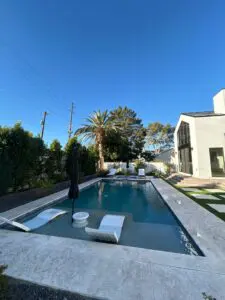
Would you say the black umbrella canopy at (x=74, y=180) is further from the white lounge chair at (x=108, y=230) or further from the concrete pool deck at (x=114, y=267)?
the concrete pool deck at (x=114, y=267)

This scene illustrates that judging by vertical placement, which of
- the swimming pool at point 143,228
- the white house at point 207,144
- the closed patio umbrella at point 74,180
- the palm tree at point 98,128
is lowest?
the swimming pool at point 143,228

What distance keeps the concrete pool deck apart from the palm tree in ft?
56.6

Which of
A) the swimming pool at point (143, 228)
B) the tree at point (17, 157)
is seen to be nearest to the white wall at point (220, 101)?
the swimming pool at point (143, 228)

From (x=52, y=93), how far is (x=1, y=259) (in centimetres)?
1835

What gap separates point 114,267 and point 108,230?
144 cm

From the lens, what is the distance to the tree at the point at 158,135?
1377 inches

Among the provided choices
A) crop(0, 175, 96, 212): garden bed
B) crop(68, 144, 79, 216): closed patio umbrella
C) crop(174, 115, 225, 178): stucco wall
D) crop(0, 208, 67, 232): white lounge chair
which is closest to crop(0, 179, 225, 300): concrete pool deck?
crop(0, 208, 67, 232): white lounge chair

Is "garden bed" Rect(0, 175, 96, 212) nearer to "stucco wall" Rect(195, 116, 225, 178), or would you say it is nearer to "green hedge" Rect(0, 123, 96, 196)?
"green hedge" Rect(0, 123, 96, 196)

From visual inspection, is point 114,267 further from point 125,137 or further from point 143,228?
point 125,137

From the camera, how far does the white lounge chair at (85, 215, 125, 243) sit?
3.63m

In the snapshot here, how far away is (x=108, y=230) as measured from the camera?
14.2 ft

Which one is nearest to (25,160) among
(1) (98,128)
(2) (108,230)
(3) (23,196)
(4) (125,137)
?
(3) (23,196)

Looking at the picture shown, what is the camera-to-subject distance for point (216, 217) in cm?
545

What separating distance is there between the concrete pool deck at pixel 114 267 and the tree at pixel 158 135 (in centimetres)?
3202
